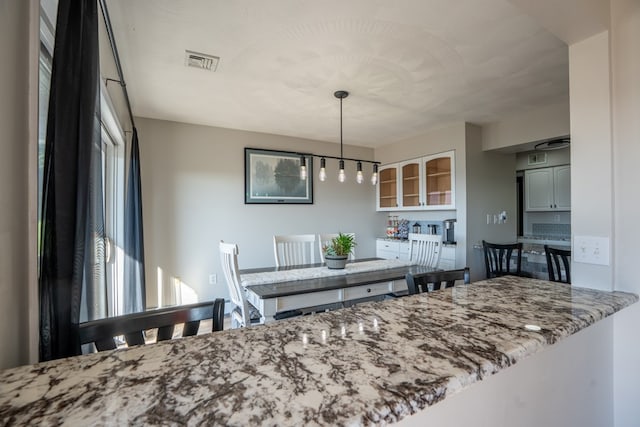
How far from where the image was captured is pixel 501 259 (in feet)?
10.8

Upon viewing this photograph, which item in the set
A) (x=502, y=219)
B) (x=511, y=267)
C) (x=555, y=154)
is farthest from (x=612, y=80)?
(x=555, y=154)

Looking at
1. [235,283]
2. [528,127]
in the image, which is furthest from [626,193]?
[528,127]

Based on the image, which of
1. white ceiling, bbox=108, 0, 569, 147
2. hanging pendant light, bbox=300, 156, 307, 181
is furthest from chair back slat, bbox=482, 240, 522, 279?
hanging pendant light, bbox=300, 156, 307, 181

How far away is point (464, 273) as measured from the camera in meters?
1.64

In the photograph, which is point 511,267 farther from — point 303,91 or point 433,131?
point 303,91

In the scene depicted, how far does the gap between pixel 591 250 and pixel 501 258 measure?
7.44 feet

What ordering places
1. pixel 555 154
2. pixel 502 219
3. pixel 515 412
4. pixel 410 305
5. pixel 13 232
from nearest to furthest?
pixel 13 232 → pixel 515 412 → pixel 410 305 → pixel 502 219 → pixel 555 154

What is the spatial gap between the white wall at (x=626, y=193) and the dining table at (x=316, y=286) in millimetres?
1403

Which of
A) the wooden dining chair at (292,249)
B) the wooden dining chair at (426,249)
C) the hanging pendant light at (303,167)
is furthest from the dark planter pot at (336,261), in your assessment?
the wooden dining chair at (426,249)

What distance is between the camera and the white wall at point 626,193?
3.77ft

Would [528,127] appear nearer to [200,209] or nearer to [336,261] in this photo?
[336,261]

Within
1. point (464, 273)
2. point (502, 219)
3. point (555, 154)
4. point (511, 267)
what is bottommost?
point (511, 267)

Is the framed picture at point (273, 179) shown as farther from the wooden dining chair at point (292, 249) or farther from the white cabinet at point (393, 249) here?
the white cabinet at point (393, 249)

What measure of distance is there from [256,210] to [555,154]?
455cm
